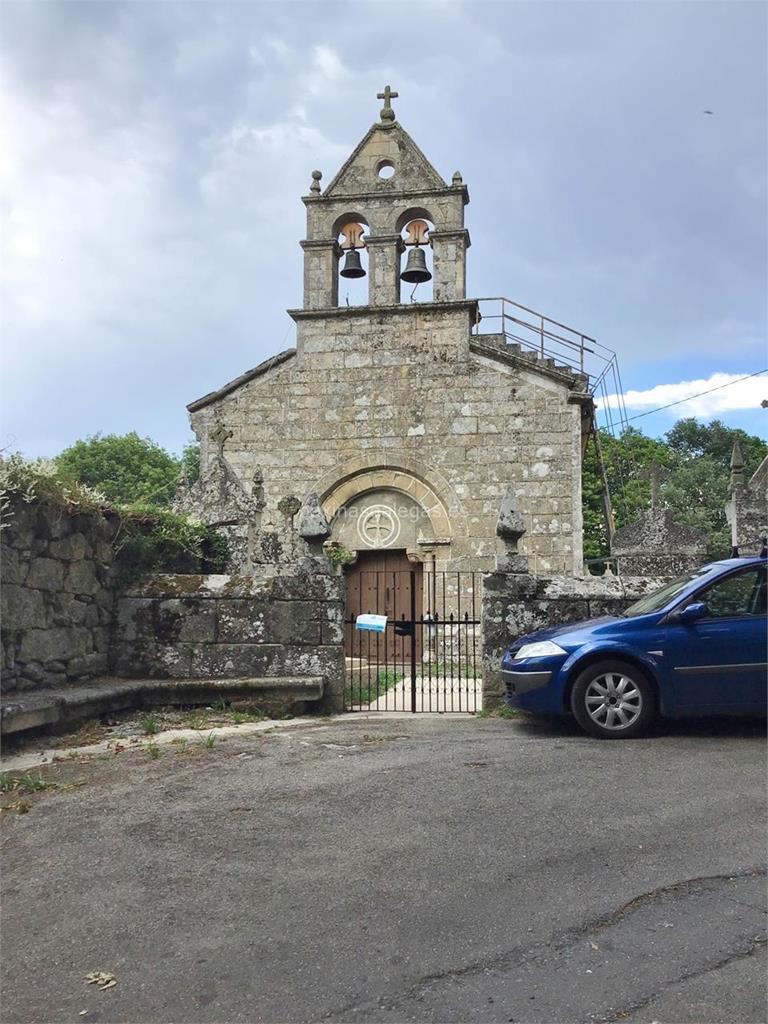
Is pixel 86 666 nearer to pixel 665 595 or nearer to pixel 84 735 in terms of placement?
pixel 84 735

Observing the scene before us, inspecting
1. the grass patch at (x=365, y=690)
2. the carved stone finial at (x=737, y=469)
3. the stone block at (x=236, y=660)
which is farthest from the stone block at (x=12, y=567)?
the carved stone finial at (x=737, y=469)

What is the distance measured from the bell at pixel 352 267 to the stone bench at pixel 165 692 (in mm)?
9880

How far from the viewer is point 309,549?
877 cm

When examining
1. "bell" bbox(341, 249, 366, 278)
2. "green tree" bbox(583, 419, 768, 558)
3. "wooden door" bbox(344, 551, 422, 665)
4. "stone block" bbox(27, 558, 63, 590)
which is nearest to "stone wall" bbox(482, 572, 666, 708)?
"stone block" bbox(27, 558, 63, 590)

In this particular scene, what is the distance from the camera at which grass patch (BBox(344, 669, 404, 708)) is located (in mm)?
8758

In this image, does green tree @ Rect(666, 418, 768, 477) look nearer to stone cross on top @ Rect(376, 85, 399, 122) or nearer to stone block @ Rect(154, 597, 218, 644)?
stone cross on top @ Rect(376, 85, 399, 122)

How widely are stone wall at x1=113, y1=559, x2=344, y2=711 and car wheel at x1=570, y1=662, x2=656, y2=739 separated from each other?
272 cm

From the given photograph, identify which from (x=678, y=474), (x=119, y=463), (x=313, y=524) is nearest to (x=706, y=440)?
(x=678, y=474)

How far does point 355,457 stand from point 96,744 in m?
9.41

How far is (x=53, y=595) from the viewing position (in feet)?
23.8

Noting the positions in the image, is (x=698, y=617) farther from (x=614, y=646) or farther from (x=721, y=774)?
(x=721, y=774)

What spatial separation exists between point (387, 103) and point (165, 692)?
42.9 ft

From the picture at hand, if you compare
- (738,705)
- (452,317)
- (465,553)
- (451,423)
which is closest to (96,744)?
(738,705)

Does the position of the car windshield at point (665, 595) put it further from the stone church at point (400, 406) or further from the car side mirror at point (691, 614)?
the stone church at point (400, 406)
